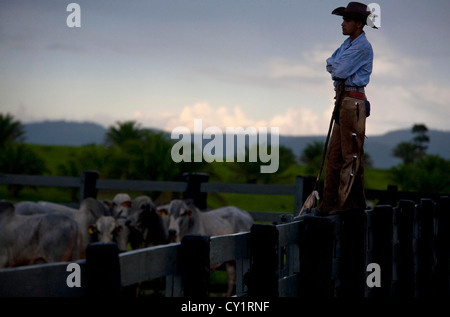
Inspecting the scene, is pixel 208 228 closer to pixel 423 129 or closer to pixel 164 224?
pixel 164 224

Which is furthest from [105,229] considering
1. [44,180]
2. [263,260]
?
[263,260]

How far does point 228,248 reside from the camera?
12.9ft

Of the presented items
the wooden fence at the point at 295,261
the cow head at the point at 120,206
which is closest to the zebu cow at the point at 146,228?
the cow head at the point at 120,206

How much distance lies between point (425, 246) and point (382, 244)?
1968 mm

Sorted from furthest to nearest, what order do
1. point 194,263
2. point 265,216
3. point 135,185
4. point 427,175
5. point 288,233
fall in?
point 427,175 → point 135,185 → point 265,216 → point 288,233 → point 194,263

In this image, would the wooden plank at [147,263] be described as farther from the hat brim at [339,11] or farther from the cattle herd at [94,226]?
the cattle herd at [94,226]

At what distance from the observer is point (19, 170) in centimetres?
3788

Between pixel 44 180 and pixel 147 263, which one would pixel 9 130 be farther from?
pixel 147 263

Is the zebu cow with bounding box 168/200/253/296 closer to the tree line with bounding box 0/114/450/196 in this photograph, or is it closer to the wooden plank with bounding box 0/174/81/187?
the wooden plank with bounding box 0/174/81/187

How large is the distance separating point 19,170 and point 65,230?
1181 inches

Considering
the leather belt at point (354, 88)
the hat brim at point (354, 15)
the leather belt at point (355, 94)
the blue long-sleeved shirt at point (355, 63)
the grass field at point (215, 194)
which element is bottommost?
the grass field at point (215, 194)

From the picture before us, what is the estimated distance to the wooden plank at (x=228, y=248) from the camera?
3.74 m

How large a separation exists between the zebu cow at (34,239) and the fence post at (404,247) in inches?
180

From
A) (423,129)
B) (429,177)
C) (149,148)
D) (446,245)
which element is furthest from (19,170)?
(423,129)
